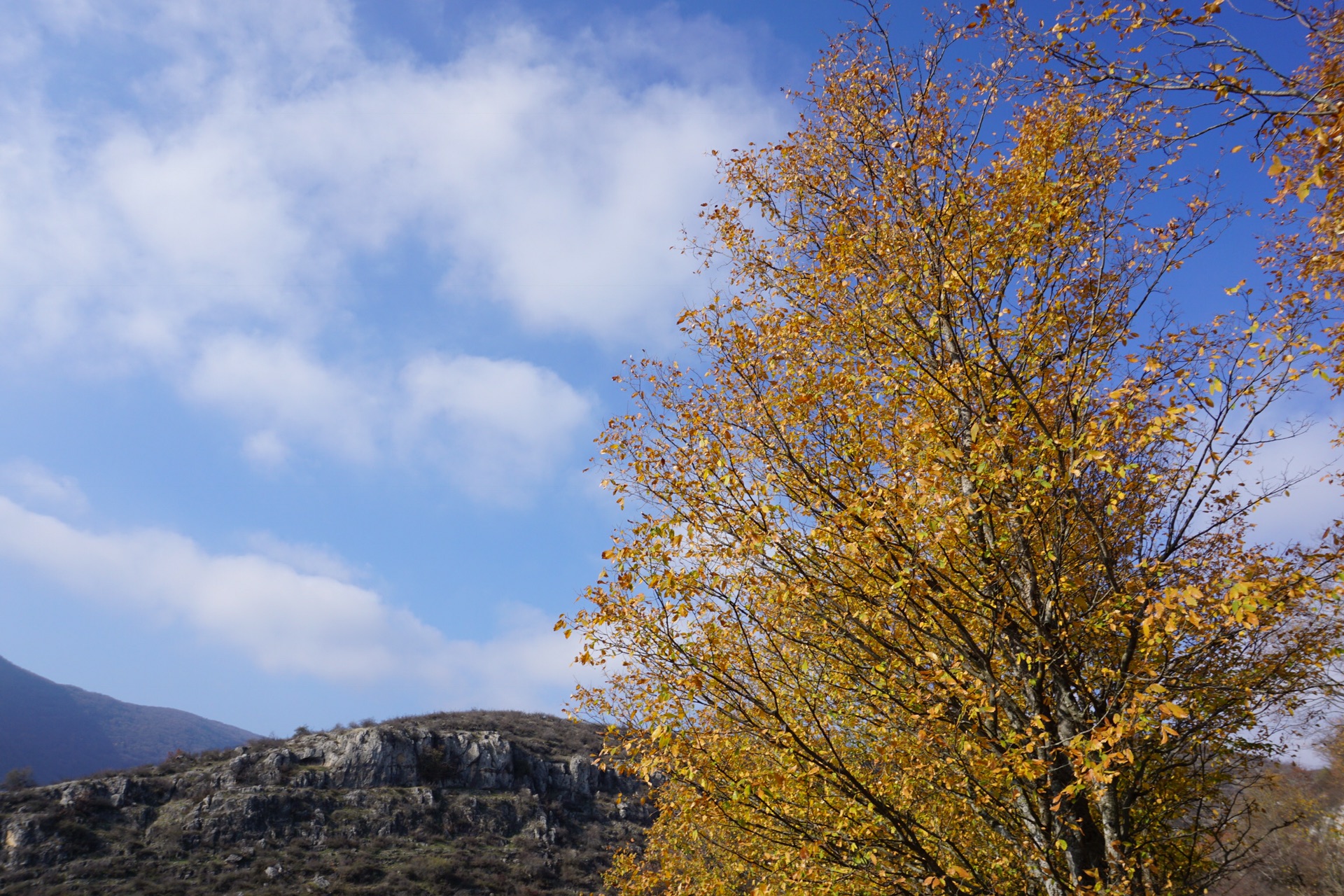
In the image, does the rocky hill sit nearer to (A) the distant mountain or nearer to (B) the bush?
(B) the bush

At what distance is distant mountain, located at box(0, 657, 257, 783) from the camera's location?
382ft

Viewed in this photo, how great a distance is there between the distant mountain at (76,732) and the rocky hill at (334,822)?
310 feet

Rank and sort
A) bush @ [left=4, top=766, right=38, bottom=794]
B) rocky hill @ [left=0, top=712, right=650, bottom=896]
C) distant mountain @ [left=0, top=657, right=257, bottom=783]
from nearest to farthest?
rocky hill @ [left=0, top=712, right=650, bottom=896] < bush @ [left=4, top=766, right=38, bottom=794] < distant mountain @ [left=0, top=657, right=257, bottom=783]

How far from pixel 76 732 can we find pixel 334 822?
148 m

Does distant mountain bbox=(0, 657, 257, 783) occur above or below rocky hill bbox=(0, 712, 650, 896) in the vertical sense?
below

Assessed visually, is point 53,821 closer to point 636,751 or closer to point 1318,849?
point 636,751

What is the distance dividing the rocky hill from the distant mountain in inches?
3724

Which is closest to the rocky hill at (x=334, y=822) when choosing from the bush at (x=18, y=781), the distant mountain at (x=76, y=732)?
the bush at (x=18, y=781)

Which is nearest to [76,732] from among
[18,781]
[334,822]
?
[18,781]

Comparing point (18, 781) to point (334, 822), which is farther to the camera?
point (18, 781)

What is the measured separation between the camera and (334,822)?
36.9 metres

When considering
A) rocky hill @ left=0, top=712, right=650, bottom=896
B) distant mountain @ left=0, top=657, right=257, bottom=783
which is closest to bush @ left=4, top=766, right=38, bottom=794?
rocky hill @ left=0, top=712, right=650, bottom=896

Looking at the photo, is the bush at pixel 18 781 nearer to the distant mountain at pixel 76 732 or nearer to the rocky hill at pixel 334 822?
the rocky hill at pixel 334 822

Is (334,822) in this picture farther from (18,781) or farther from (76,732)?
(76,732)
